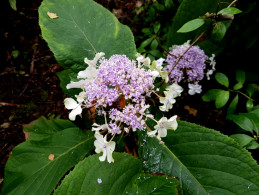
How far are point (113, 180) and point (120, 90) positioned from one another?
1.60 feet

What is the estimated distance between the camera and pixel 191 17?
1.77 meters

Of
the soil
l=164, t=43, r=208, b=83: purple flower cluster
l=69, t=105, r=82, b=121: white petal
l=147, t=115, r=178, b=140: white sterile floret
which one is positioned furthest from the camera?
the soil

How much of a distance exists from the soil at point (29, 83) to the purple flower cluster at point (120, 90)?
1.25m

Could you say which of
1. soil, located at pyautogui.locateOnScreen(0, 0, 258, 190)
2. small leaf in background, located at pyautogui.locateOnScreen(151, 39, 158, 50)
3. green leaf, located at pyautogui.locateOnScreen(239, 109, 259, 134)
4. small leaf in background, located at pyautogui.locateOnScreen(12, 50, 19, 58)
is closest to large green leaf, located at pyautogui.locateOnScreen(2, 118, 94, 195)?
soil, located at pyautogui.locateOnScreen(0, 0, 258, 190)

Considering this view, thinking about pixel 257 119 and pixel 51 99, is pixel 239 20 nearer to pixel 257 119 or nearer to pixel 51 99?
pixel 257 119

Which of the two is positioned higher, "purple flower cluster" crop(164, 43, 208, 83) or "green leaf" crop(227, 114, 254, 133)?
"purple flower cluster" crop(164, 43, 208, 83)

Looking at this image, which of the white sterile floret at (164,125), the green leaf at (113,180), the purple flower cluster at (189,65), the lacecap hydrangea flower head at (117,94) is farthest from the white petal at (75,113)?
the purple flower cluster at (189,65)

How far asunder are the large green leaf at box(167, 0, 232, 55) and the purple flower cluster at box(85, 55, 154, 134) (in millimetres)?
873

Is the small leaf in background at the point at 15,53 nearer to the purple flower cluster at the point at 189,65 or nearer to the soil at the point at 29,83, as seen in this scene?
the soil at the point at 29,83

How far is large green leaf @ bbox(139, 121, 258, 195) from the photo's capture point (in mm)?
1205

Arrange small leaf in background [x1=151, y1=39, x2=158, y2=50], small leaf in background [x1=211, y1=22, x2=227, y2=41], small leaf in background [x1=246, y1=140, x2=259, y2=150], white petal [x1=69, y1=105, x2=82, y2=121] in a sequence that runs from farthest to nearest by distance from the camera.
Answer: small leaf in background [x1=151, y1=39, x2=158, y2=50] → small leaf in background [x1=246, y1=140, x2=259, y2=150] → small leaf in background [x1=211, y1=22, x2=227, y2=41] → white petal [x1=69, y1=105, x2=82, y2=121]

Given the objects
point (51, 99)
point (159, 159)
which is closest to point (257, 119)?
point (159, 159)

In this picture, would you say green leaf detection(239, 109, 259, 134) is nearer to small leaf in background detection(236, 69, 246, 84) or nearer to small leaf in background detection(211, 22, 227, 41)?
small leaf in background detection(236, 69, 246, 84)

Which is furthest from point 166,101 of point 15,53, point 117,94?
point 15,53
